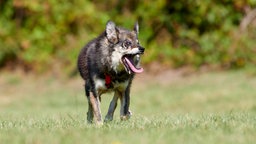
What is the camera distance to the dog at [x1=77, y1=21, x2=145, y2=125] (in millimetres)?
11547

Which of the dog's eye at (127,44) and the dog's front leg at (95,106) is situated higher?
the dog's eye at (127,44)

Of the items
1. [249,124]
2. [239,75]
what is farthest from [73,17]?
[249,124]

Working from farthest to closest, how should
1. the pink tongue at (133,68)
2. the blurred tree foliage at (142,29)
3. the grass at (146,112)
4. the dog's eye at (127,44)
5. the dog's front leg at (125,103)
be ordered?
the blurred tree foliage at (142,29) < the dog's front leg at (125,103) < the dog's eye at (127,44) < the pink tongue at (133,68) < the grass at (146,112)

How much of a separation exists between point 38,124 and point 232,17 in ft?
63.6

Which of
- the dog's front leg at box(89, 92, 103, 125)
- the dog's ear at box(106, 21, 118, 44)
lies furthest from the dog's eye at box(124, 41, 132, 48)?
the dog's front leg at box(89, 92, 103, 125)

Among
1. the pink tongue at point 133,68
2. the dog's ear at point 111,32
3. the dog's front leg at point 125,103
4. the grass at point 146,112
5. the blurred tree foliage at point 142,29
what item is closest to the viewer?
the grass at point 146,112

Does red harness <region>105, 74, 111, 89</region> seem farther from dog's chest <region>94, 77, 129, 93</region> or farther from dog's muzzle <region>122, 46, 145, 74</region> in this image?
dog's muzzle <region>122, 46, 145, 74</region>

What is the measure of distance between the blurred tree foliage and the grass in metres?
1.27

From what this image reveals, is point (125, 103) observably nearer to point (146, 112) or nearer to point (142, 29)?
point (146, 112)

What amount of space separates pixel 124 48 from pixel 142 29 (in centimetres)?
1975

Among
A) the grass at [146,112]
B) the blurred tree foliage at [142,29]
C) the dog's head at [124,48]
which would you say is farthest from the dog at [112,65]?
the blurred tree foliage at [142,29]

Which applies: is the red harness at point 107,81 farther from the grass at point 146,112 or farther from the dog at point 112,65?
the grass at point 146,112

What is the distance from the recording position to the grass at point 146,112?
8.77 m

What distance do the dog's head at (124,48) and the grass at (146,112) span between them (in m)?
0.86
